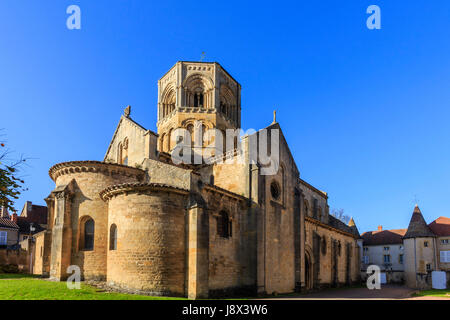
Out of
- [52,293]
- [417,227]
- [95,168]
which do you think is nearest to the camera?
[52,293]

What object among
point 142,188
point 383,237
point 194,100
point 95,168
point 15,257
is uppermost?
point 194,100

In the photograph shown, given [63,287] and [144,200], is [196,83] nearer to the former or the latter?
[144,200]

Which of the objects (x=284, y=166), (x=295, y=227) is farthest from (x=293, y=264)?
(x=284, y=166)

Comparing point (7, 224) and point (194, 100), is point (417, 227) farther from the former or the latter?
point (7, 224)

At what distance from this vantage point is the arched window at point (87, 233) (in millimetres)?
20906

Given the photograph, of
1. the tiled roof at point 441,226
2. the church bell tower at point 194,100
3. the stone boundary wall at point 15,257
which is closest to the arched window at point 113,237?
the church bell tower at point 194,100

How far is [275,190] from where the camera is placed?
971 inches

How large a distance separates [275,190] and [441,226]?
30.6m

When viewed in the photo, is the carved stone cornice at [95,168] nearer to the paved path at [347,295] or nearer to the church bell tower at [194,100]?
the church bell tower at [194,100]

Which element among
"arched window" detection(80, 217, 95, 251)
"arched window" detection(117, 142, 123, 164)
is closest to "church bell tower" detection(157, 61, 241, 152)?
"arched window" detection(117, 142, 123, 164)

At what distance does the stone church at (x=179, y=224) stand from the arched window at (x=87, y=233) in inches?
2.2

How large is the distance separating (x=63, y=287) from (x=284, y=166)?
1579 centimetres

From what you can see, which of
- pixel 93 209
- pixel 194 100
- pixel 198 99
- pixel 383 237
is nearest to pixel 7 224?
pixel 194 100

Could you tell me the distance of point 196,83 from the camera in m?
34.3
